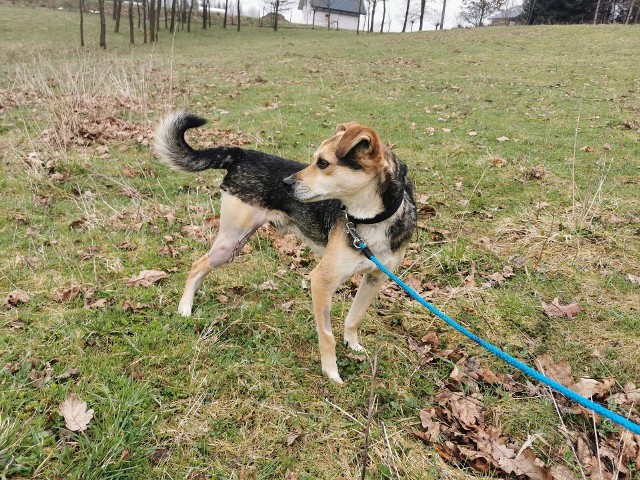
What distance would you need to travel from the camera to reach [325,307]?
3.72 meters

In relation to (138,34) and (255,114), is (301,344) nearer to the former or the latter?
(255,114)

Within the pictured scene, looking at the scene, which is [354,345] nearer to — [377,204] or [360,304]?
[360,304]

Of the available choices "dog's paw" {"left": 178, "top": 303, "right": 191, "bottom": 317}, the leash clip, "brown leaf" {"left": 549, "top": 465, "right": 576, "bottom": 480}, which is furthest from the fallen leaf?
"dog's paw" {"left": 178, "top": 303, "right": 191, "bottom": 317}

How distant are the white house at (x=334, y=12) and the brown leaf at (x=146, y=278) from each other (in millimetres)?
90692

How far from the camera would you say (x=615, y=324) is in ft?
14.1

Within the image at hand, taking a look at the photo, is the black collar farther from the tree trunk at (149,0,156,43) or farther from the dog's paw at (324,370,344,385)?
the tree trunk at (149,0,156,43)

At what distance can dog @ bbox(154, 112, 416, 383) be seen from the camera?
3.46m

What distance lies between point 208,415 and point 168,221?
3.90 metres

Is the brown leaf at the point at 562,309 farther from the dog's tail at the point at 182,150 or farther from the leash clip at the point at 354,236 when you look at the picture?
the dog's tail at the point at 182,150

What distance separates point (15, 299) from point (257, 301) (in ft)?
8.00

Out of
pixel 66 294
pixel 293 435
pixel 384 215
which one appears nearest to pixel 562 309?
pixel 384 215

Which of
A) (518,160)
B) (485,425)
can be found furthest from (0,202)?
(518,160)

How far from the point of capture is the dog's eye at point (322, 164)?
353cm

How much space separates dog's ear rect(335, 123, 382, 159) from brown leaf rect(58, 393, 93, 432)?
2670 mm
